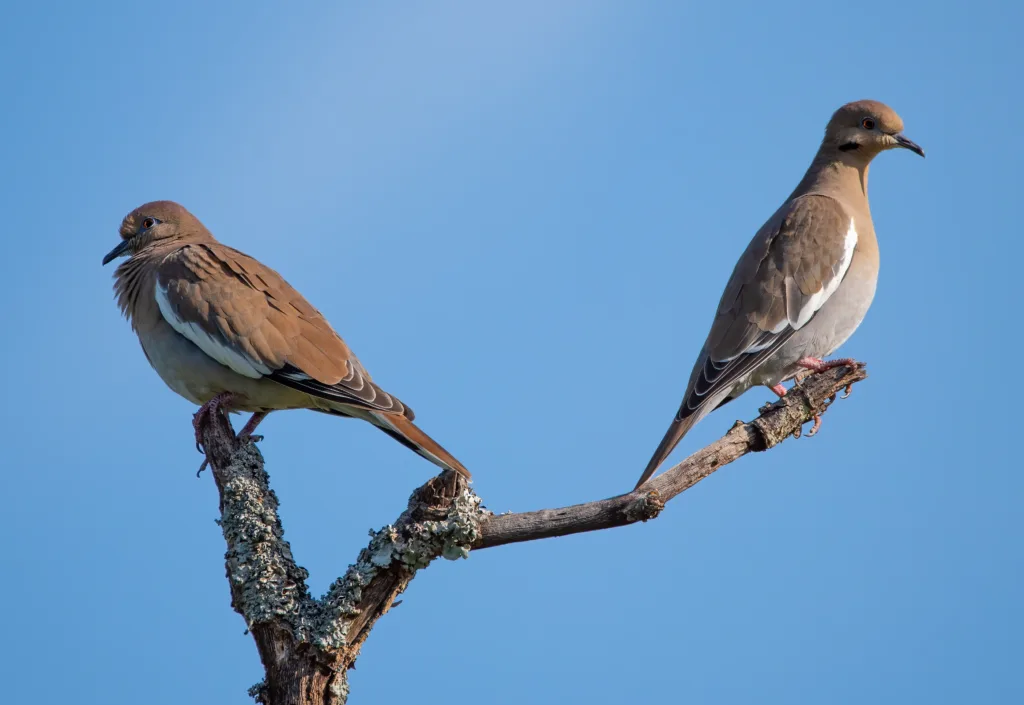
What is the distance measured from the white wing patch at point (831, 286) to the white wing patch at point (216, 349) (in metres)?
2.49

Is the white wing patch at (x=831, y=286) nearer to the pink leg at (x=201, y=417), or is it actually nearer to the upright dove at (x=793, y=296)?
the upright dove at (x=793, y=296)

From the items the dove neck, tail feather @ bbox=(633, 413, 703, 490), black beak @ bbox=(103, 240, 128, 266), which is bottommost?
tail feather @ bbox=(633, 413, 703, 490)

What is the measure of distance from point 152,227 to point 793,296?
12.0 feet

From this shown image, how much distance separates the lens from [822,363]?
16.5 ft

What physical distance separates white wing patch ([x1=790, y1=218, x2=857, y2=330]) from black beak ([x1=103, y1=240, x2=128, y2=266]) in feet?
12.6

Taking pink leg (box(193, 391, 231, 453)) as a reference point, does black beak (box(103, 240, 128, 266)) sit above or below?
above

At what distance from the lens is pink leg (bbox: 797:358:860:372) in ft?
15.1

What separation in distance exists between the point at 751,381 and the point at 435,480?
7.12 ft

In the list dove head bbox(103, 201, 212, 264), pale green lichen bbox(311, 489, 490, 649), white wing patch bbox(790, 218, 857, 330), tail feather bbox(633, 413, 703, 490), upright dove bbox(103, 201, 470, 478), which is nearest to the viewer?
pale green lichen bbox(311, 489, 490, 649)

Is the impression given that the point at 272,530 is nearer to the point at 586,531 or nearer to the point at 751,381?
the point at 586,531

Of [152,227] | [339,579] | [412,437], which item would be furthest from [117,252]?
[339,579]

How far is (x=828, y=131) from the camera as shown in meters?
6.03

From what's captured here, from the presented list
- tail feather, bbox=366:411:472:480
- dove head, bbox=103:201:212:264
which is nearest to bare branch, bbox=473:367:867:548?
tail feather, bbox=366:411:472:480

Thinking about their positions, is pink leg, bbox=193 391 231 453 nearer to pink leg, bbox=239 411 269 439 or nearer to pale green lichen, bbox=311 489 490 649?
pink leg, bbox=239 411 269 439
